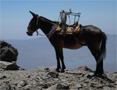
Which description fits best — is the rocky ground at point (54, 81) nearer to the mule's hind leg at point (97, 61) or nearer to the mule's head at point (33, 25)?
the mule's hind leg at point (97, 61)

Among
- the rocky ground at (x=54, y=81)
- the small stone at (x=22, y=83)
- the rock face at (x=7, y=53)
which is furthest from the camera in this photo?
the rock face at (x=7, y=53)

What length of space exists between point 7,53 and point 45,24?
360cm

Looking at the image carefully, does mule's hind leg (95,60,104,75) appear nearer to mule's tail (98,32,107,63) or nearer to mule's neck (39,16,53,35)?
mule's tail (98,32,107,63)

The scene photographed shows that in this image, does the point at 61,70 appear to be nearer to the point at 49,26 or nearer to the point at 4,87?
the point at 49,26


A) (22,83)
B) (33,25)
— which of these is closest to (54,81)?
(22,83)

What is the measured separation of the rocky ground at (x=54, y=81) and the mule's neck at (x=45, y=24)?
2294mm

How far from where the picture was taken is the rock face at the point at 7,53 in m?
27.5

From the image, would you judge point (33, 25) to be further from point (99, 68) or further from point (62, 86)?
point (62, 86)

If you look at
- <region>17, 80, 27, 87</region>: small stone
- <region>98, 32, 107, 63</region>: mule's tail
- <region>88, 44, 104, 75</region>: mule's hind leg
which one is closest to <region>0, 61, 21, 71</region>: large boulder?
<region>17, 80, 27, 87</region>: small stone

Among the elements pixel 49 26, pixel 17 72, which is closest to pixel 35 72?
pixel 17 72

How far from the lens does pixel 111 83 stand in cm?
2234

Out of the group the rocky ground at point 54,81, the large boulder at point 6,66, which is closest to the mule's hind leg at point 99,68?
the rocky ground at point 54,81

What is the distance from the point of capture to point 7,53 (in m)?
27.5

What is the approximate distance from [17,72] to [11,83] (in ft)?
6.22
